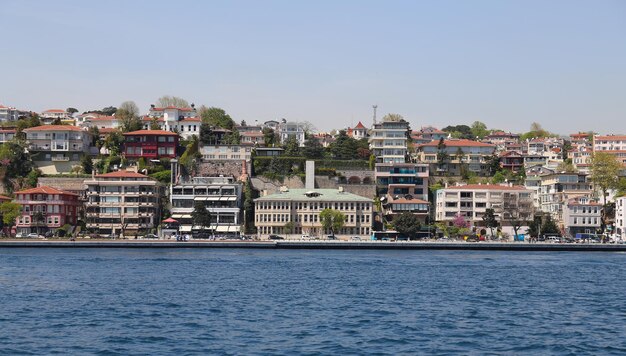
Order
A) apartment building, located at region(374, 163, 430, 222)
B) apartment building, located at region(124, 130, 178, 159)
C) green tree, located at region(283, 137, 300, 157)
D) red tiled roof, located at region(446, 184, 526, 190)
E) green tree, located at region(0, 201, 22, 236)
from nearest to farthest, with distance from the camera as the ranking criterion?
1. green tree, located at region(0, 201, 22, 236)
2. red tiled roof, located at region(446, 184, 526, 190)
3. apartment building, located at region(374, 163, 430, 222)
4. apartment building, located at region(124, 130, 178, 159)
5. green tree, located at region(283, 137, 300, 157)

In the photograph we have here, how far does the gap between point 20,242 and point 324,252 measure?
32.2m

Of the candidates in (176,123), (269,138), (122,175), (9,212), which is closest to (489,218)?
(122,175)

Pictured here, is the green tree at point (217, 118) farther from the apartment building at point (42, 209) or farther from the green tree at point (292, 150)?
the apartment building at point (42, 209)

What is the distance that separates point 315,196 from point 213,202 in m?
12.3

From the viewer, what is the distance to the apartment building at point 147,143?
11603cm

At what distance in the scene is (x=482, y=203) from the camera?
111 metres

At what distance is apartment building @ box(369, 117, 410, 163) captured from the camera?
399 feet

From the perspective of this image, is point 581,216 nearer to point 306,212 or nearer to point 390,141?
point 390,141

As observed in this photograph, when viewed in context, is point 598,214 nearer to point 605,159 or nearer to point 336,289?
point 605,159

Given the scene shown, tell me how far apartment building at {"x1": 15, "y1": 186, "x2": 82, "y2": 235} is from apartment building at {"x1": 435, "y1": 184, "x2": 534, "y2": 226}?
45.4m

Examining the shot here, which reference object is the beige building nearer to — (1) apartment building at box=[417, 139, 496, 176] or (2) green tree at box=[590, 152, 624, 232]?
(1) apartment building at box=[417, 139, 496, 176]

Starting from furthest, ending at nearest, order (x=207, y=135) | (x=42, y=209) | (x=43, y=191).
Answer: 1. (x=207, y=135)
2. (x=42, y=209)
3. (x=43, y=191)

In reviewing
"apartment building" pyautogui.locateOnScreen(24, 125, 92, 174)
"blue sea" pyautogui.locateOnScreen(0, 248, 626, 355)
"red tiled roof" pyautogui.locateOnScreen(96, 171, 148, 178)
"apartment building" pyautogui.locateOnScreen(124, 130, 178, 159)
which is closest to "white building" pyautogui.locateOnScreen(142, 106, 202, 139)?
"apartment building" pyautogui.locateOnScreen(124, 130, 178, 159)

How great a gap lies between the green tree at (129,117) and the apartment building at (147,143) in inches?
360
